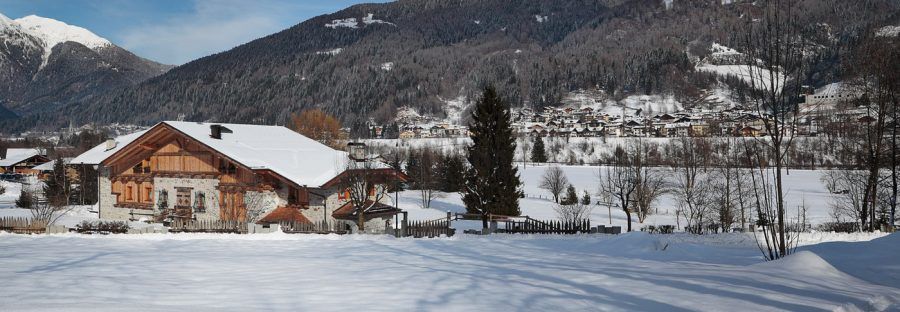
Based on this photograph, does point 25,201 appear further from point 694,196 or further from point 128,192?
point 694,196

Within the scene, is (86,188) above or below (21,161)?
below

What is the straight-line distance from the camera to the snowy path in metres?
8.56

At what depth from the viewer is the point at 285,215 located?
27938mm

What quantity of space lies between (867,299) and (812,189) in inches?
2303

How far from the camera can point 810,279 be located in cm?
977

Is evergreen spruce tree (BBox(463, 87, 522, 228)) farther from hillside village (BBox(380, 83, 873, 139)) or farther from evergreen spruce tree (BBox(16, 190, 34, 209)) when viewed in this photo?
hillside village (BBox(380, 83, 873, 139))

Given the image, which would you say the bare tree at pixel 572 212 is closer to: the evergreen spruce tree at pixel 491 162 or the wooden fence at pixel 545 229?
the evergreen spruce tree at pixel 491 162

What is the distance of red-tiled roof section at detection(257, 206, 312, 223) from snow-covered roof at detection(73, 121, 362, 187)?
193cm

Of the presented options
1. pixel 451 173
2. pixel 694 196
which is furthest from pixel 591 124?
pixel 694 196

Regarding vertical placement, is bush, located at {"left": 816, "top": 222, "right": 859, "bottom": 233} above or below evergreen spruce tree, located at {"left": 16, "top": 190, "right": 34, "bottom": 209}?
below

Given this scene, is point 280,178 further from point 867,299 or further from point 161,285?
point 867,299

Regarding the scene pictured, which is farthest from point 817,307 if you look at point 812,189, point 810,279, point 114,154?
point 812,189

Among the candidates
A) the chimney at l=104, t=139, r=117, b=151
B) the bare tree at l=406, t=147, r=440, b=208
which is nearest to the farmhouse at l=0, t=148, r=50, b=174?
the bare tree at l=406, t=147, r=440, b=208

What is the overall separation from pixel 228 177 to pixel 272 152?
276cm
